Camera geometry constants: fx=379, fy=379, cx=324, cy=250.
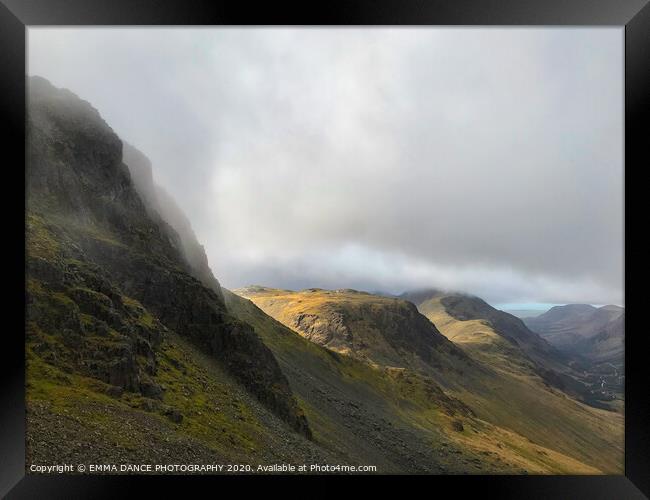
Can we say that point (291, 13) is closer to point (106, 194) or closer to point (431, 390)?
point (106, 194)

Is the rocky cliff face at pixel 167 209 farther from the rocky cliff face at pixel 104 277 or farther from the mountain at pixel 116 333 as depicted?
the mountain at pixel 116 333

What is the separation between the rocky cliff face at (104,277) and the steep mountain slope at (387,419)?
11.6 meters

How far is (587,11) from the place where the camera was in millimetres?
7309

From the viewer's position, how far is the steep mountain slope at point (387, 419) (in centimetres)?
3914

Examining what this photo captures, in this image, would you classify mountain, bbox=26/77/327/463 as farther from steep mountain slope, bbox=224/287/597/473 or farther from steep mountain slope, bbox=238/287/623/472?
steep mountain slope, bbox=238/287/623/472

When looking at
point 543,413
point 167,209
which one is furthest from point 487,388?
point 167,209

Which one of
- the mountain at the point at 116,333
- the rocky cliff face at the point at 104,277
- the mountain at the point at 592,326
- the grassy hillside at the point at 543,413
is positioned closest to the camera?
the mountain at the point at 592,326

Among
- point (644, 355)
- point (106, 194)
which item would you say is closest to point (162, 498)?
point (644, 355)

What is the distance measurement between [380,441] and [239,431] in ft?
90.0

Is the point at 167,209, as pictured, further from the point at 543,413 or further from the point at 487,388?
the point at 543,413

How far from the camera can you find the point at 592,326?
8269 cm

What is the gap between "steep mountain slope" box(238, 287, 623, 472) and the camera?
363 feet

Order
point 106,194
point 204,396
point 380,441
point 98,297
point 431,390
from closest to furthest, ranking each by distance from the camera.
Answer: point 98,297 → point 204,396 → point 106,194 → point 380,441 → point 431,390

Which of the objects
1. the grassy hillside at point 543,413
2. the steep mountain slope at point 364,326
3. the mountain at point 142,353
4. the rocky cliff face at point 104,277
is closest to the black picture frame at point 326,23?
the mountain at point 142,353
